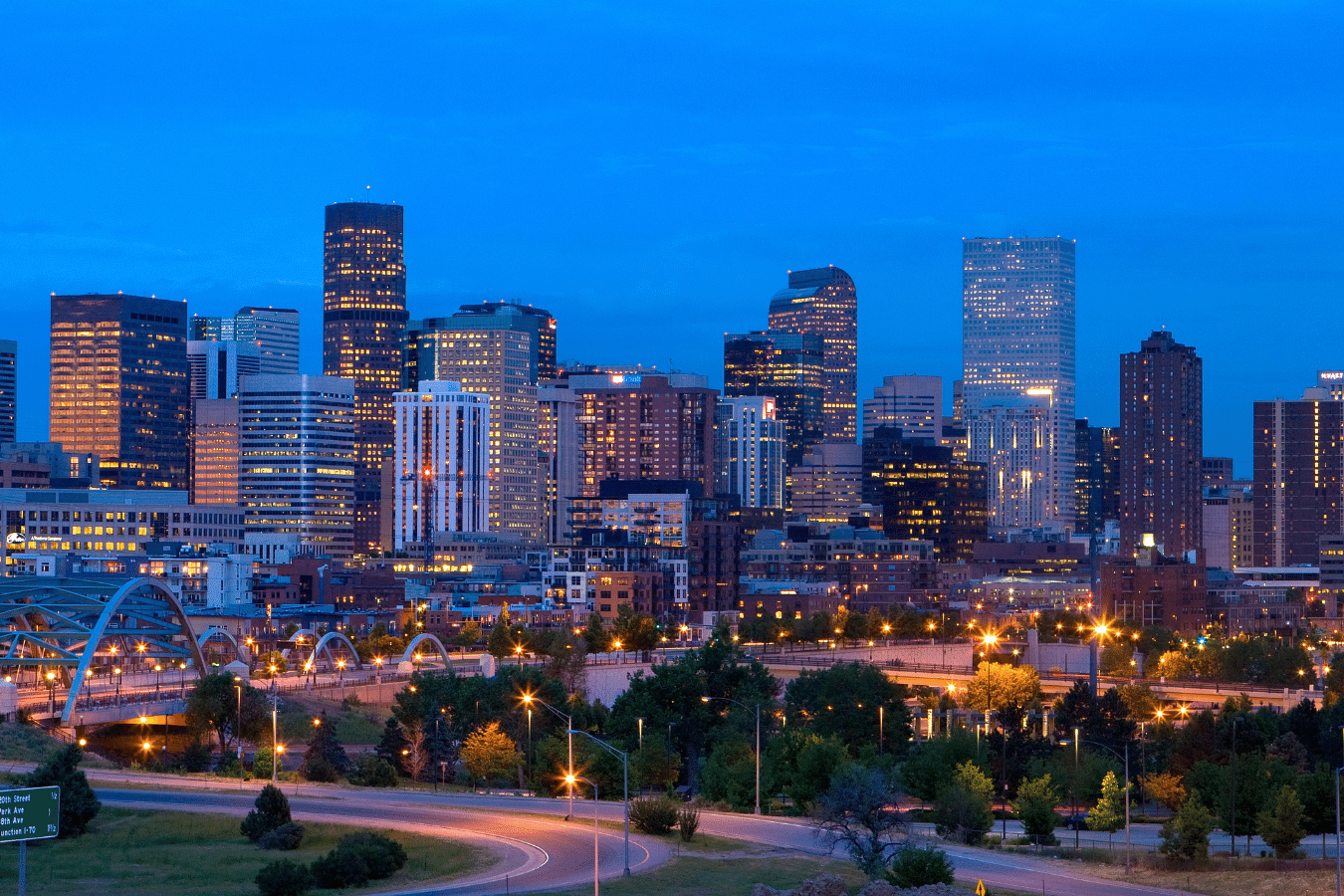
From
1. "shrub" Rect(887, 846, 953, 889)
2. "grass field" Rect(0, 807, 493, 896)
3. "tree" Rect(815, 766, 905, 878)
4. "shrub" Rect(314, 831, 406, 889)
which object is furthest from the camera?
"tree" Rect(815, 766, 905, 878)

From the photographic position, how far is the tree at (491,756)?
402 feet

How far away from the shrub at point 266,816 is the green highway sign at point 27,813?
2936 cm

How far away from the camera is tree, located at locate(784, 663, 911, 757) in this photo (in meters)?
142

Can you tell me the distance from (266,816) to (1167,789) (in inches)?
1980

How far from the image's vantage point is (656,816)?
86.5 metres

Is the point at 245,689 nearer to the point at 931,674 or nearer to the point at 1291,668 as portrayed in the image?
the point at 931,674

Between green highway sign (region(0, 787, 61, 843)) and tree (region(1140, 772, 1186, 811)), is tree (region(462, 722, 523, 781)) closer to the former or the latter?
tree (region(1140, 772, 1186, 811))

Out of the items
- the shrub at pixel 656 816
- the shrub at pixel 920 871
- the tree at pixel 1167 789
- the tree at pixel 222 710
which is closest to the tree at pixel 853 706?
the tree at pixel 1167 789

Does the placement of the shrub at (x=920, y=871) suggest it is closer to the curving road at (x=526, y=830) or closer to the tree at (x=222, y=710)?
the curving road at (x=526, y=830)

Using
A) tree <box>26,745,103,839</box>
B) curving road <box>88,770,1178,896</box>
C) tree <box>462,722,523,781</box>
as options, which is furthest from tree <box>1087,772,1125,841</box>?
tree <box>26,745,103,839</box>

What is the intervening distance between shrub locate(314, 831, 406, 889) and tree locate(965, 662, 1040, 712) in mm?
85524

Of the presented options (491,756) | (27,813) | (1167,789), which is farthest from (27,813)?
(1167,789)

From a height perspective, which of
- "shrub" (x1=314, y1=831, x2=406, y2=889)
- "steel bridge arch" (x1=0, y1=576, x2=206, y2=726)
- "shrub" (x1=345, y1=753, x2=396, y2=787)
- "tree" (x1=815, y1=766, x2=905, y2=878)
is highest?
"steel bridge arch" (x1=0, y1=576, x2=206, y2=726)

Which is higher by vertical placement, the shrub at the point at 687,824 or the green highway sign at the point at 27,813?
the green highway sign at the point at 27,813
